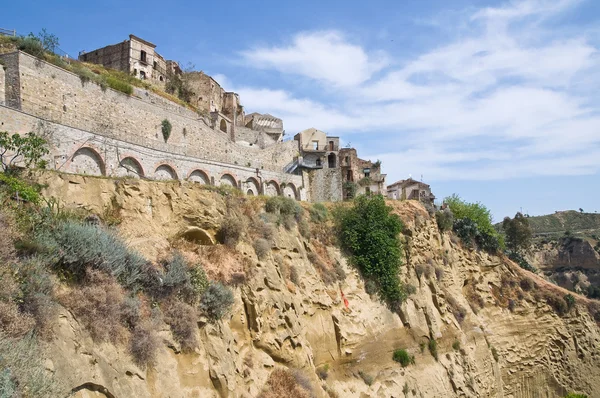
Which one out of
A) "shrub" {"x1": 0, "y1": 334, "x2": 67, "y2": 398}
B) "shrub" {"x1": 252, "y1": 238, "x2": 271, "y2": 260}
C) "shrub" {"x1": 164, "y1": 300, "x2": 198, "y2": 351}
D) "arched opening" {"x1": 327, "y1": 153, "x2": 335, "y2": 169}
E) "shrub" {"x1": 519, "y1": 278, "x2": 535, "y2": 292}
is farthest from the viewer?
"arched opening" {"x1": 327, "y1": 153, "x2": 335, "y2": 169}

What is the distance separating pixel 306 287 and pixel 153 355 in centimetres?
837

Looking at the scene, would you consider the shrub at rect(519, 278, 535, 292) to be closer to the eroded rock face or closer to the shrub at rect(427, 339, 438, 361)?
the eroded rock face

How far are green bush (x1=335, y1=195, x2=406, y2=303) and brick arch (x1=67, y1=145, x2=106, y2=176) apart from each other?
434 inches

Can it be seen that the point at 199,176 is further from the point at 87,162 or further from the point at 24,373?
the point at 24,373

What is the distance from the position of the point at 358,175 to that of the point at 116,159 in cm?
2610

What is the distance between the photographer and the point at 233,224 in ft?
47.2

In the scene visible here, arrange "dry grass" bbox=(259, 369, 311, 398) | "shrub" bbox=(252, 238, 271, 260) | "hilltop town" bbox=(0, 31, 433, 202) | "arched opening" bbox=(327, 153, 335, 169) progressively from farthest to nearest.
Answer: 1. "arched opening" bbox=(327, 153, 335, 169)
2. "hilltop town" bbox=(0, 31, 433, 202)
3. "shrub" bbox=(252, 238, 271, 260)
4. "dry grass" bbox=(259, 369, 311, 398)

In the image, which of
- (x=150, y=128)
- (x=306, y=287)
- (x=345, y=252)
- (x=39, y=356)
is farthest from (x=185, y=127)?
(x=39, y=356)

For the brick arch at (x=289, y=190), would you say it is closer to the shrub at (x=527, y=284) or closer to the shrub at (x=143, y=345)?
the shrub at (x=527, y=284)

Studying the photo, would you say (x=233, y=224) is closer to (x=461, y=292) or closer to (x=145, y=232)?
(x=145, y=232)

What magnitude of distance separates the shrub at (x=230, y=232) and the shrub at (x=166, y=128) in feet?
49.8

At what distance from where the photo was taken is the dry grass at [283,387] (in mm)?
12711

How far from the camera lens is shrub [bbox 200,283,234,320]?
11.7 m

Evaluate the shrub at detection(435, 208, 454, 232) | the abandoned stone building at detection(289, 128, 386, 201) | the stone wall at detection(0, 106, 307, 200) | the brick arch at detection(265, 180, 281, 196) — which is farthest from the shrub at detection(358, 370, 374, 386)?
the abandoned stone building at detection(289, 128, 386, 201)
